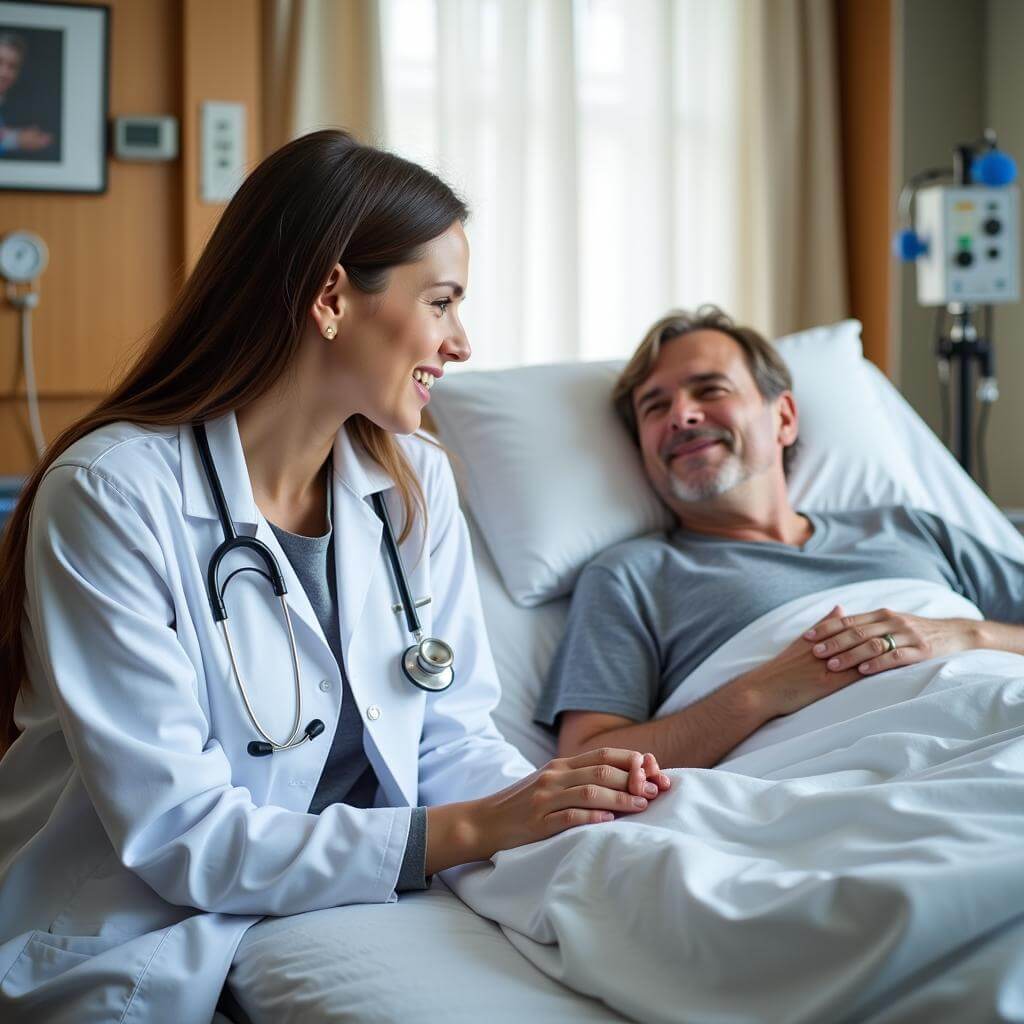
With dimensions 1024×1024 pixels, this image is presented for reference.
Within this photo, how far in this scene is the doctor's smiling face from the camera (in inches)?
54.2

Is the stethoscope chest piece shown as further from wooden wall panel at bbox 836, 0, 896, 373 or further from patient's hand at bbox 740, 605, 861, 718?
wooden wall panel at bbox 836, 0, 896, 373

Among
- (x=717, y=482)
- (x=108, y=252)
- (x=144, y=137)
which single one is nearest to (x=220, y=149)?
(x=144, y=137)

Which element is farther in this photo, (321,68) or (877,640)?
(321,68)

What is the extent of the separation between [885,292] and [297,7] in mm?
1979

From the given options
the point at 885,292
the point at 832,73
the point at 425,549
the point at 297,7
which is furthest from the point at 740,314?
the point at 425,549

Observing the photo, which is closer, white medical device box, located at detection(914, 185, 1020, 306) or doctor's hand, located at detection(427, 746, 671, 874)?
doctor's hand, located at detection(427, 746, 671, 874)

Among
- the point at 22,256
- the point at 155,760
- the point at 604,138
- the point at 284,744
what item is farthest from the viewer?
the point at 604,138

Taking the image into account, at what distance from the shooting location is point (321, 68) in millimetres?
3336

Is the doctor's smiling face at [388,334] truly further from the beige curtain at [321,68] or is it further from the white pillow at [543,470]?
the beige curtain at [321,68]

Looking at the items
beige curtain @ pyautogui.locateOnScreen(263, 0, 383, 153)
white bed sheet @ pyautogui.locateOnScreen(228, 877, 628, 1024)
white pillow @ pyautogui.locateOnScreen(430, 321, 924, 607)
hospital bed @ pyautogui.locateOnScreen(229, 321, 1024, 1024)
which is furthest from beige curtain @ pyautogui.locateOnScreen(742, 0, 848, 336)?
white bed sheet @ pyautogui.locateOnScreen(228, 877, 628, 1024)

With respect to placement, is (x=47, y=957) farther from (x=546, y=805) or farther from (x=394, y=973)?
(x=546, y=805)

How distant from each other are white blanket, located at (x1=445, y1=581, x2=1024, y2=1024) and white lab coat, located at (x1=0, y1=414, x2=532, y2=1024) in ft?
0.70

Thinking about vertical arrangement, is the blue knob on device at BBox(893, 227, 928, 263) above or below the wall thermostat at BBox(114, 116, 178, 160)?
below

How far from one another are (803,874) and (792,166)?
10.8 feet
